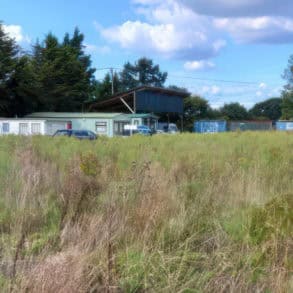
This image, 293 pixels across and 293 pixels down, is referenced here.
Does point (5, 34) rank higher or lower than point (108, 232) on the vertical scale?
higher

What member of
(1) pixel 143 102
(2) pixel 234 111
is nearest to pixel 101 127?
(1) pixel 143 102

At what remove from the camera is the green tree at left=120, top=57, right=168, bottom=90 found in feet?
380

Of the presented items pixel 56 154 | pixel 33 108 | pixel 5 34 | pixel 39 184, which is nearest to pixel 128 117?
pixel 33 108

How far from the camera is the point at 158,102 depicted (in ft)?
246

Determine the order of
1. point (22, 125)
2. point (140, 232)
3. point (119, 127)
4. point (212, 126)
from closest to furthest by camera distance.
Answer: point (140, 232), point (22, 125), point (119, 127), point (212, 126)

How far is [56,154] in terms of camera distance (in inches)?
432

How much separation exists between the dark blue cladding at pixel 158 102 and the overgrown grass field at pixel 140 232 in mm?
63417

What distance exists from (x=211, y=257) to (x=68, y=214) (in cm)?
187

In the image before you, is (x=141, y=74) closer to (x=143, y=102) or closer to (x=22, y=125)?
(x=143, y=102)

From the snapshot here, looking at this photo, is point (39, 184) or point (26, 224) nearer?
point (26, 224)

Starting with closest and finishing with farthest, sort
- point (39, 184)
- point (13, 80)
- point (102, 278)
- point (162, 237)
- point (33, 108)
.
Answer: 1. point (102, 278)
2. point (162, 237)
3. point (39, 184)
4. point (13, 80)
5. point (33, 108)

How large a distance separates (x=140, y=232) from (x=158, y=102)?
70.5 metres

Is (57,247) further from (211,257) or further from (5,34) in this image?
(5,34)

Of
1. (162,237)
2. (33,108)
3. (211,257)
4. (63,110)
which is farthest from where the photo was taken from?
(63,110)
